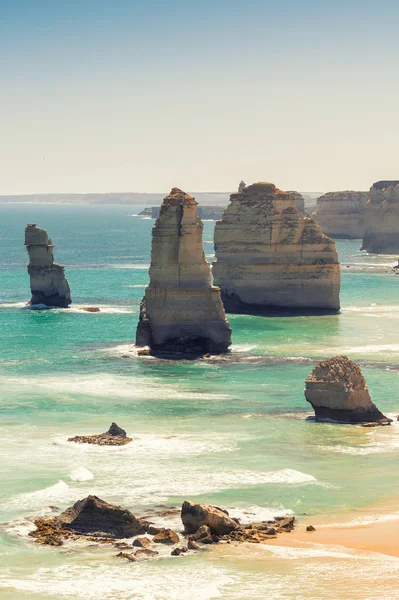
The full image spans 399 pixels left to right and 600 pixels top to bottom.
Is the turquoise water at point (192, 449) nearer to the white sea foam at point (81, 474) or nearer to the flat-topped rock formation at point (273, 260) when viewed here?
the white sea foam at point (81, 474)

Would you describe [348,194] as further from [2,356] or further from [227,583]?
[227,583]

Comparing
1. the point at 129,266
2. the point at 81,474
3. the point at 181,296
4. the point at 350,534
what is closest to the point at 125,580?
the point at 350,534

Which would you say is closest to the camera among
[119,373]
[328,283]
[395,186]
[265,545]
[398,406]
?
[265,545]

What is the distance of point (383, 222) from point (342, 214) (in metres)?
34.6

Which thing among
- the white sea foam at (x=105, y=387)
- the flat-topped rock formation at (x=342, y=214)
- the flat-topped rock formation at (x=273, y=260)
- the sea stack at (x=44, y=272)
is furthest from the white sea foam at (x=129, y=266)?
the white sea foam at (x=105, y=387)

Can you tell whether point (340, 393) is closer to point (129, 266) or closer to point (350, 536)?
point (350, 536)

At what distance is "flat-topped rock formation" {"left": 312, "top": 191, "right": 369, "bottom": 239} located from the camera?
7510 inches

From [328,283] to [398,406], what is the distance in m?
36.7

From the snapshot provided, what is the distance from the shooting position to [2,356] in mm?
63375

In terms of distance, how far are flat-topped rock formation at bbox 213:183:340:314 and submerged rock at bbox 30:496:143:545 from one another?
54.9 metres

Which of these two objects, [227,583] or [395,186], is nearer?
[227,583]

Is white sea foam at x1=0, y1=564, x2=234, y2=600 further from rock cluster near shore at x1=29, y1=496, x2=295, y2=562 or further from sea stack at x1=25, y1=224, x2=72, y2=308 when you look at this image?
sea stack at x1=25, y1=224, x2=72, y2=308

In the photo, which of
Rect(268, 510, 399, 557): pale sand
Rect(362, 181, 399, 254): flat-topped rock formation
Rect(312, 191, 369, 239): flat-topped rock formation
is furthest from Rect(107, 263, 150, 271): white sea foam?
Rect(268, 510, 399, 557): pale sand


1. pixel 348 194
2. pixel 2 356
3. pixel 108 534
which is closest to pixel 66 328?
pixel 2 356
